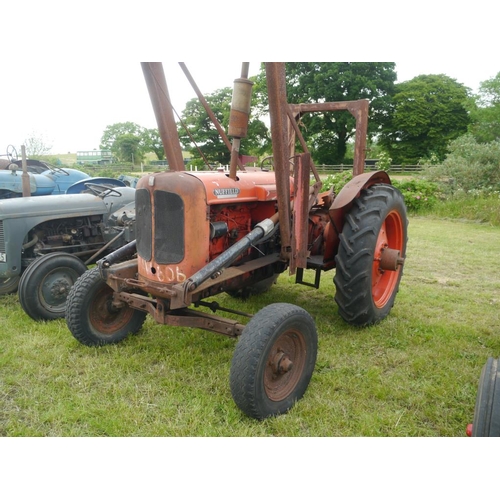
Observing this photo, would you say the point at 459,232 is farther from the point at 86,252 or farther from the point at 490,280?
the point at 86,252

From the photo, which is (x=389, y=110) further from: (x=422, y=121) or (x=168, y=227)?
(x=168, y=227)

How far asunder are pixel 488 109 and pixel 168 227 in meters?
26.4

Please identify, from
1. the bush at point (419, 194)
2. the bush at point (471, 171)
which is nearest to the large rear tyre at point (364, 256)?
the bush at point (419, 194)

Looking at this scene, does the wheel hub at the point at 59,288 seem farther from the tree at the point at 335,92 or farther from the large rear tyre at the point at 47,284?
the tree at the point at 335,92

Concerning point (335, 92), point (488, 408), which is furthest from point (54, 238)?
point (335, 92)

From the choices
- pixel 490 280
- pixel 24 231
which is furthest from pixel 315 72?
pixel 24 231

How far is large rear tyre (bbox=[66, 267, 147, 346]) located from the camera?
3277 mm

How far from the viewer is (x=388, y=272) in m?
4.27

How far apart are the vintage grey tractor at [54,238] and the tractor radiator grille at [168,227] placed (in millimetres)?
1783

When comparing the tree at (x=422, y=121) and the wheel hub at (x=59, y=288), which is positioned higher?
the tree at (x=422, y=121)

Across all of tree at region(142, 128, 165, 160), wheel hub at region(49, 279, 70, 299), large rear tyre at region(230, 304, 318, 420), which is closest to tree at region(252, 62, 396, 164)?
tree at region(142, 128, 165, 160)

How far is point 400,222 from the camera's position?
4227 mm

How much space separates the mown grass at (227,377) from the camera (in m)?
2.44

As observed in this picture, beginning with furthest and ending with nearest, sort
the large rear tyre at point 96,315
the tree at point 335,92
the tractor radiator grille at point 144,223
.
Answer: the tree at point 335,92 → the large rear tyre at point 96,315 → the tractor radiator grille at point 144,223
